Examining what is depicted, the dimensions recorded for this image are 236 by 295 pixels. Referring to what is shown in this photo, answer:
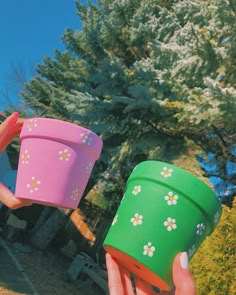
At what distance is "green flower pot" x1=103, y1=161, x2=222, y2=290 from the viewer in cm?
122

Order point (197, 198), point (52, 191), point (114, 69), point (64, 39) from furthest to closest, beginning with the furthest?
point (64, 39) → point (114, 69) → point (52, 191) → point (197, 198)

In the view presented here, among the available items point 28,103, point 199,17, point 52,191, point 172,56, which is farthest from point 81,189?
point 28,103

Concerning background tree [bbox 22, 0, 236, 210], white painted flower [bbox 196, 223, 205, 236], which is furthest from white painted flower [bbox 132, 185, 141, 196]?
background tree [bbox 22, 0, 236, 210]

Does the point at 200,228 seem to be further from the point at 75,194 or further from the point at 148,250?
the point at 75,194

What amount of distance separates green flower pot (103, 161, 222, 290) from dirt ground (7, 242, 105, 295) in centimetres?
593

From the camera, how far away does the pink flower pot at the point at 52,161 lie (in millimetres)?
1393

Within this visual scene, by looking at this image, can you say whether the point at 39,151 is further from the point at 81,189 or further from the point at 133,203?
the point at 133,203

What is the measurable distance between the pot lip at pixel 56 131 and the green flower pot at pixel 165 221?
1.13 ft

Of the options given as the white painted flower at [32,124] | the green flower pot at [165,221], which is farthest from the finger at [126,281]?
the white painted flower at [32,124]

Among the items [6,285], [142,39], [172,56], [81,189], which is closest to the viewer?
[81,189]

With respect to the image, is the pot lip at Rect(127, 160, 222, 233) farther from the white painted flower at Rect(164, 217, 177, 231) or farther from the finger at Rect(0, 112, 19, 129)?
the finger at Rect(0, 112, 19, 129)

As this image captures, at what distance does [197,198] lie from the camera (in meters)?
1.22

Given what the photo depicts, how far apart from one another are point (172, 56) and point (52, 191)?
438 centimetres

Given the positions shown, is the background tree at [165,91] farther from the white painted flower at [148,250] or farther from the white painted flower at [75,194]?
the white painted flower at [148,250]
